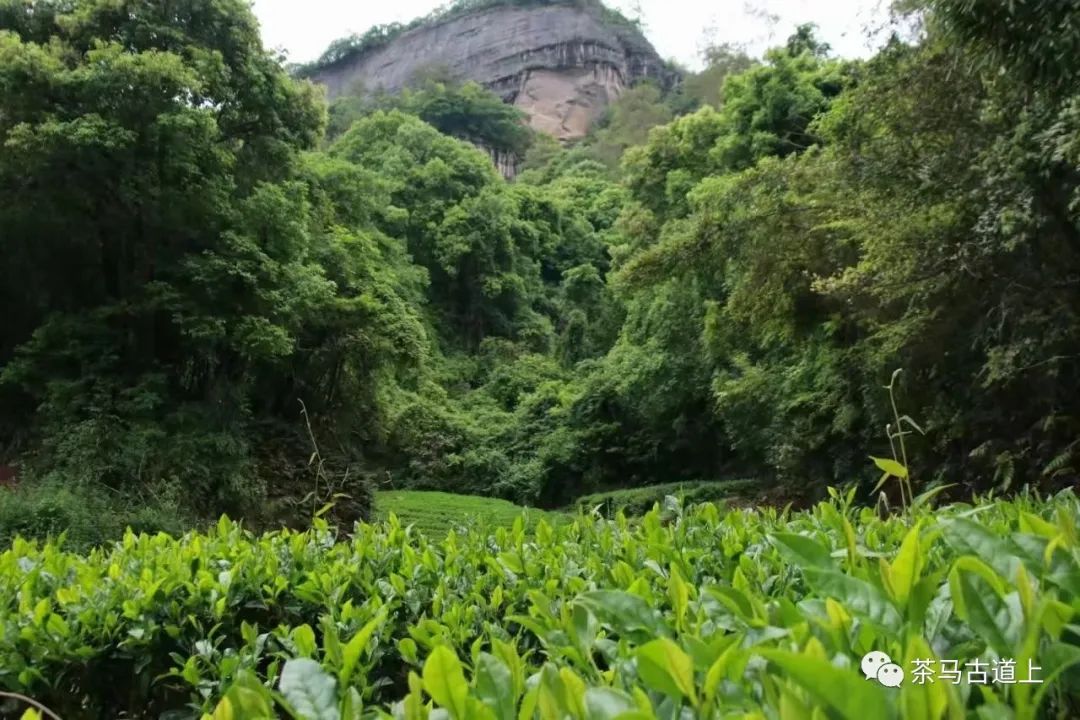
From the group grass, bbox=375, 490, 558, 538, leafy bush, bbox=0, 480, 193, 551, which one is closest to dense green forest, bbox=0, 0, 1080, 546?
leafy bush, bbox=0, 480, 193, 551

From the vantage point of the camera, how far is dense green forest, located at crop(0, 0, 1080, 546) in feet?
18.3

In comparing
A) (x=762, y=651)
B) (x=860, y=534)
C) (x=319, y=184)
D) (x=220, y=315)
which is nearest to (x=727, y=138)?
(x=319, y=184)

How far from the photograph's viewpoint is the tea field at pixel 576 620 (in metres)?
0.61

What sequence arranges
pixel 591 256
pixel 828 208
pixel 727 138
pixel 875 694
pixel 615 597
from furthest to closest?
pixel 591 256 → pixel 727 138 → pixel 828 208 → pixel 615 597 → pixel 875 694

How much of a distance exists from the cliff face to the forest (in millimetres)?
21788

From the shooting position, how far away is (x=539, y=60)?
39.6 metres

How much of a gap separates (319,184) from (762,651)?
11000 mm

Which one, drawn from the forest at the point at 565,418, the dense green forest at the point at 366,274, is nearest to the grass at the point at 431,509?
the forest at the point at 565,418

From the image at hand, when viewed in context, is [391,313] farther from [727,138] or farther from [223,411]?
[727,138]

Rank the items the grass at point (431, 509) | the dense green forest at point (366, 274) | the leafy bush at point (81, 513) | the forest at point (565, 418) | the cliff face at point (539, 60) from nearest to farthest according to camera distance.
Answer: the forest at point (565, 418) < the dense green forest at point (366, 274) < the leafy bush at point (81, 513) < the grass at point (431, 509) < the cliff face at point (539, 60)

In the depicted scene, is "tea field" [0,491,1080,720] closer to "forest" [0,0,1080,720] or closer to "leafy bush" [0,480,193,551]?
"forest" [0,0,1080,720]

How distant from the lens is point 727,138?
47.8 ft

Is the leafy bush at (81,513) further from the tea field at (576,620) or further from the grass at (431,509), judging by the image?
the tea field at (576,620)

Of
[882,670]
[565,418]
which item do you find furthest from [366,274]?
[882,670]
